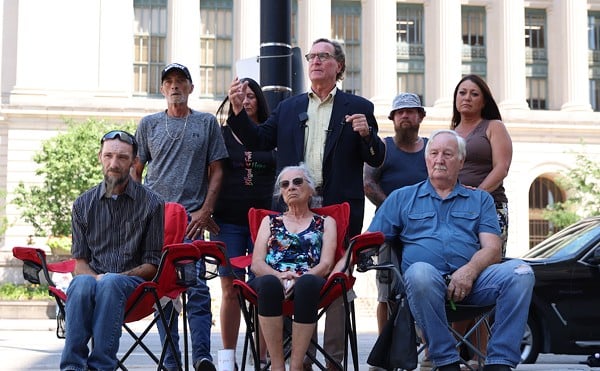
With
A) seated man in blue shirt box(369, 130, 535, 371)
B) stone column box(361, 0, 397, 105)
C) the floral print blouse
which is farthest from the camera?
stone column box(361, 0, 397, 105)

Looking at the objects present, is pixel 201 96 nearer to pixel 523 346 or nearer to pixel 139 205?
pixel 523 346

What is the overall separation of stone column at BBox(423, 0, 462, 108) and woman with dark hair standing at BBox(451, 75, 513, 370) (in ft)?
134

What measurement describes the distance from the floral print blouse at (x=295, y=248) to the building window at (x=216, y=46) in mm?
41938

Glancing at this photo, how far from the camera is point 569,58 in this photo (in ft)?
164

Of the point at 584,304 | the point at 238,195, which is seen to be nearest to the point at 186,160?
the point at 238,195

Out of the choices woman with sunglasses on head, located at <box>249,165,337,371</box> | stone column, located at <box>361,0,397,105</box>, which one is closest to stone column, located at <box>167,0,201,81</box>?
stone column, located at <box>361,0,397,105</box>

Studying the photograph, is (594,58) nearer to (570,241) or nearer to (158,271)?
(570,241)

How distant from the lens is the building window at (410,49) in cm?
5062

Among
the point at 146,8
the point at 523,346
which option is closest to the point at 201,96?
the point at 146,8

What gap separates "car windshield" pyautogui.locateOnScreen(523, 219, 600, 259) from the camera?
1153cm

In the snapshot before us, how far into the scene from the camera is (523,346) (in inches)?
447

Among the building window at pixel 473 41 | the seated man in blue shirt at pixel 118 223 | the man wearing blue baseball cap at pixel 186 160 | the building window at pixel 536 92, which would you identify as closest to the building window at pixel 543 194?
the building window at pixel 536 92

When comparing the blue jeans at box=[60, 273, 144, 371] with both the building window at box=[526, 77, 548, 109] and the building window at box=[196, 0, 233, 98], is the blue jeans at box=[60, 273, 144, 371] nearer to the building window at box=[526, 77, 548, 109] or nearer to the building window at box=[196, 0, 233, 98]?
the building window at box=[196, 0, 233, 98]

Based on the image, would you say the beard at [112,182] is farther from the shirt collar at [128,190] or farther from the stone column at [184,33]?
the stone column at [184,33]
